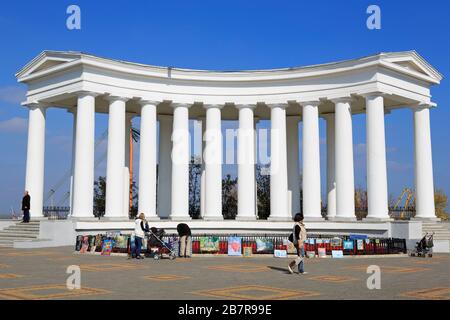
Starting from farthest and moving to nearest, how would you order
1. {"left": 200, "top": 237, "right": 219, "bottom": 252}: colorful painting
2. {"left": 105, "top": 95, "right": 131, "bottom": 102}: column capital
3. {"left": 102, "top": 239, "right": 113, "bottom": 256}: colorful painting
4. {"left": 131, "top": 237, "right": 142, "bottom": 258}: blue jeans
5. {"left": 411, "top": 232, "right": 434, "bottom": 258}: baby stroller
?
{"left": 105, "top": 95, "right": 131, "bottom": 102}: column capital, {"left": 411, "top": 232, "right": 434, "bottom": 258}: baby stroller, {"left": 102, "top": 239, "right": 113, "bottom": 256}: colorful painting, {"left": 200, "top": 237, "right": 219, "bottom": 252}: colorful painting, {"left": 131, "top": 237, "right": 142, "bottom": 258}: blue jeans

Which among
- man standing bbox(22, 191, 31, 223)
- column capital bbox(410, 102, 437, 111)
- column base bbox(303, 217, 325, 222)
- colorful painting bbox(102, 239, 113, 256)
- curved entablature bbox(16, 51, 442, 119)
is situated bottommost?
colorful painting bbox(102, 239, 113, 256)

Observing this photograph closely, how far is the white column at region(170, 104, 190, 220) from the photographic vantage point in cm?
6069

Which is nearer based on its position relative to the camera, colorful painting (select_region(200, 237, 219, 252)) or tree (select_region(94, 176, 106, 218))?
colorful painting (select_region(200, 237, 219, 252))

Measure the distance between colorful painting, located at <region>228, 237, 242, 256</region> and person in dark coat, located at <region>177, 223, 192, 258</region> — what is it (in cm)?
311

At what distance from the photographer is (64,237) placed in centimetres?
5000

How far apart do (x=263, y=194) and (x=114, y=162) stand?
41520mm

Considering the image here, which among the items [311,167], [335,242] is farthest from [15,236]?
[311,167]

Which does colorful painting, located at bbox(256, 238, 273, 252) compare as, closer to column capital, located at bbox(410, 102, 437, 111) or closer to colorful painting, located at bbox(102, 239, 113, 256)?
colorful painting, located at bbox(102, 239, 113, 256)

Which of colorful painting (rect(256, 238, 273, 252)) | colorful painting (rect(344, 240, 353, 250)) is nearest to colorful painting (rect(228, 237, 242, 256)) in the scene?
colorful painting (rect(256, 238, 273, 252))

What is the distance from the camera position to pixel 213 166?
203 feet

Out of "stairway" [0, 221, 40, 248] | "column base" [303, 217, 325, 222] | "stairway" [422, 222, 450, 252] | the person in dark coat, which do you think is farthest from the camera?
"column base" [303, 217, 325, 222]

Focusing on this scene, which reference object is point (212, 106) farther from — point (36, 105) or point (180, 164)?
point (36, 105)
